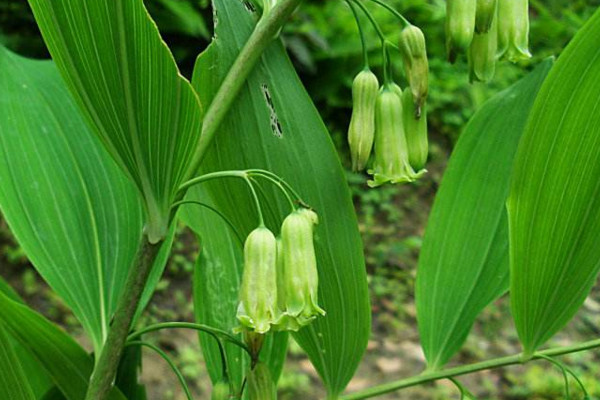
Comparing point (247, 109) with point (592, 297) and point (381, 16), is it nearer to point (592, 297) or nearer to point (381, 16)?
point (592, 297)

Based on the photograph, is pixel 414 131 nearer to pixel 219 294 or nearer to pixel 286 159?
pixel 286 159

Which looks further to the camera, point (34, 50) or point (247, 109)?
point (34, 50)

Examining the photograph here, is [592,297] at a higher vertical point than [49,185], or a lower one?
Answer: lower

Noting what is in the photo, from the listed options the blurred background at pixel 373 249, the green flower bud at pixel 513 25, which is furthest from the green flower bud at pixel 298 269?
the blurred background at pixel 373 249

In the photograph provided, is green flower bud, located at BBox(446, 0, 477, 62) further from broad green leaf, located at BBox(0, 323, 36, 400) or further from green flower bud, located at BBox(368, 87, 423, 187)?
broad green leaf, located at BBox(0, 323, 36, 400)

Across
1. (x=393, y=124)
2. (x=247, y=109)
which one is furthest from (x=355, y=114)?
(x=247, y=109)

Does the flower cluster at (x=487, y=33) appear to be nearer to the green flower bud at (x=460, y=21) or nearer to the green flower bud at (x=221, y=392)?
the green flower bud at (x=460, y=21)
